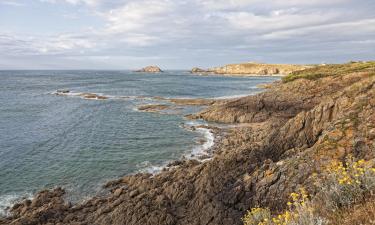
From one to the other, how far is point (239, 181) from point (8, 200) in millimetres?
17941

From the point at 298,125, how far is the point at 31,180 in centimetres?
2319

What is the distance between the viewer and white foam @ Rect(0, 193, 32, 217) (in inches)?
852

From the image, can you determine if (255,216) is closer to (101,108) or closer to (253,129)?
(253,129)

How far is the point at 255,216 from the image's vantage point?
420 inches

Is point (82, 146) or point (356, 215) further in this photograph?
point (82, 146)

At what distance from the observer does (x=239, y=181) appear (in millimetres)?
17812

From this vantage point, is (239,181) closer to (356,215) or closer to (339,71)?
(356,215)

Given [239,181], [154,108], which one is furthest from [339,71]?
[239,181]

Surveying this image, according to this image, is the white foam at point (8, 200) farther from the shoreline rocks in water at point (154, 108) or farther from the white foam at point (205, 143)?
the shoreline rocks in water at point (154, 108)

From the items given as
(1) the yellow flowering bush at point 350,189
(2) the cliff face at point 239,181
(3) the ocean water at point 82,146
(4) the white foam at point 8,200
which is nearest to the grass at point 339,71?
(3) the ocean water at point 82,146

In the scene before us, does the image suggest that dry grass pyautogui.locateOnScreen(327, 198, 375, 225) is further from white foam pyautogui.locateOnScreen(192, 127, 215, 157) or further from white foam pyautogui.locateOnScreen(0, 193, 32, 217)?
white foam pyautogui.locateOnScreen(192, 127, 215, 157)

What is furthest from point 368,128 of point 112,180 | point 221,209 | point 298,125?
Answer: point 112,180

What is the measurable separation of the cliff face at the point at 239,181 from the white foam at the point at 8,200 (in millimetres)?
697

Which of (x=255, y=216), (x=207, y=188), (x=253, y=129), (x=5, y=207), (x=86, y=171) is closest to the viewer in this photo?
(x=255, y=216)
